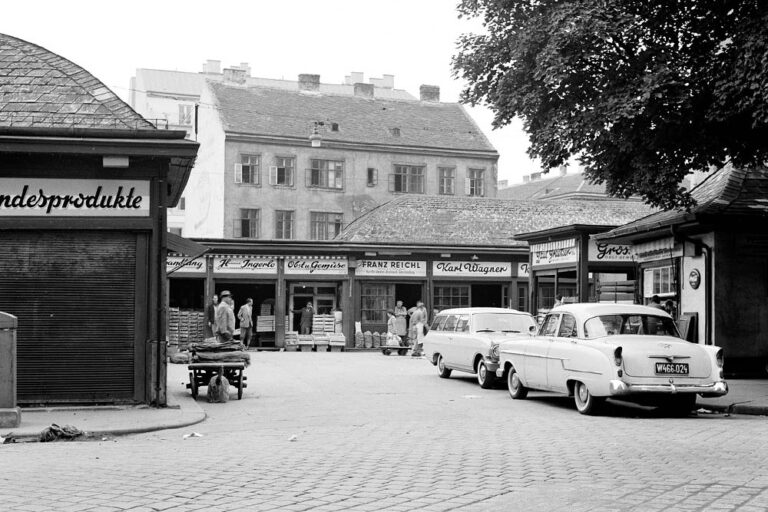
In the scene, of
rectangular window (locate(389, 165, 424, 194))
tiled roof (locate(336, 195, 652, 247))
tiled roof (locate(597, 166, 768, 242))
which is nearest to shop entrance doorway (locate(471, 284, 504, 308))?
tiled roof (locate(336, 195, 652, 247))

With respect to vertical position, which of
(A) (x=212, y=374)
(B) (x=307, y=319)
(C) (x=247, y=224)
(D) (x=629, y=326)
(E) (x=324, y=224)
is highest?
(E) (x=324, y=224)

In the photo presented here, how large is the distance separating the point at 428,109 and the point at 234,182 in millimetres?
14271

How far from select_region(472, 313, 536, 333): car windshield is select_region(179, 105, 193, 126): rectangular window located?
48.9 meters

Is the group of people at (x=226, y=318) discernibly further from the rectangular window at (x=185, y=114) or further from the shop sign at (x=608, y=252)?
the rectangular window at (x=185, y=114)

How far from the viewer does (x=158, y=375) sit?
15.6 metres

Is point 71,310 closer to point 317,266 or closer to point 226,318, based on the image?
point 226,318

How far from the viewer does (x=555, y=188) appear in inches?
2985

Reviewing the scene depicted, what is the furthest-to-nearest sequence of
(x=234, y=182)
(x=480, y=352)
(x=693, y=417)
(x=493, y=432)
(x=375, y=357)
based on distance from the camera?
(x=234, y=182) → (x=375, y=357) → (x=480, y=352) → (x=693, y=417) → (x=493, y=432)

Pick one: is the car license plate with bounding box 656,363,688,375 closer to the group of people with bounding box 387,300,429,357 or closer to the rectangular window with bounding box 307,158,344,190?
the group of people with bounding box 387,300,429,357

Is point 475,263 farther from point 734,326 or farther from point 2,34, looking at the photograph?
point 2,34

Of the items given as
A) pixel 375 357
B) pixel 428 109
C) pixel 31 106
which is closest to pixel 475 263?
pixel 375 357

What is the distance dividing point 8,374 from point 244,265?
2537cm

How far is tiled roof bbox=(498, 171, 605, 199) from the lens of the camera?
221ft

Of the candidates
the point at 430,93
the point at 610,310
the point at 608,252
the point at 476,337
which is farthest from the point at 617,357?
the point at 430,93
